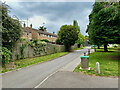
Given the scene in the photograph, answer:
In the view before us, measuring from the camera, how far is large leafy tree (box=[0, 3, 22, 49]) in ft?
25.4

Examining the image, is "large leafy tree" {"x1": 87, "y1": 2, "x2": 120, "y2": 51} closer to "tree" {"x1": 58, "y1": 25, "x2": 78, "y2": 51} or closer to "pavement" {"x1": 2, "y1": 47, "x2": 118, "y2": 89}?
"pavement" {"x1": 2, "y1": 47, "x2": 118, "y2": 89}

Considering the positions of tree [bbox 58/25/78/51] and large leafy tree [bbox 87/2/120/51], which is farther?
tree [bbox 58/25/78/51]

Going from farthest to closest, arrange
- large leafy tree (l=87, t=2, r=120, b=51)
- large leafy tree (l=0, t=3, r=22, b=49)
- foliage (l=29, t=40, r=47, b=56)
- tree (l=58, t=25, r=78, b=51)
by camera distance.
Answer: tree (l=58, t=25, r=78, b=51)
foliage (l=29, t=40, r=47, b=56)
large leafy tree (l=87, t=2, r=120, b=51)
large leafy tree (l=0, t=3, r=22, b=49)

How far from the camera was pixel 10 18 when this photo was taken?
8.31m

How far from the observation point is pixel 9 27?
832 cm

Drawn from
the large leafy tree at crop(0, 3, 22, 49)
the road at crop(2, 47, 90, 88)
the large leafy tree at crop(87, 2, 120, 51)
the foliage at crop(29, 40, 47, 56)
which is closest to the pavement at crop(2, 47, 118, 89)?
the road at crop(2, 47, 90, 88)

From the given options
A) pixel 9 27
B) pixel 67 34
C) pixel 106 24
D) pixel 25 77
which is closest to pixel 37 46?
pixel 9 27

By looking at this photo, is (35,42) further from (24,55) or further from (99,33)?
(99,33)

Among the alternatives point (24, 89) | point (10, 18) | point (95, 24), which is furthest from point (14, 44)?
point (95, 24)

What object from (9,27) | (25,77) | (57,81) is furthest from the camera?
(9,27)

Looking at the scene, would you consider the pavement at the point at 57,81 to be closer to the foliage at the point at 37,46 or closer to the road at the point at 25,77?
the road at the point at 25,77

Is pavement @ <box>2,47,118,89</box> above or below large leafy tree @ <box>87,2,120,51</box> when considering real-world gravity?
below

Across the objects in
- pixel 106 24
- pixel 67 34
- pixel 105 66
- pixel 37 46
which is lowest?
pixel 105 66

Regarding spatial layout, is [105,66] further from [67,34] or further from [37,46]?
[67,34]
